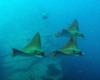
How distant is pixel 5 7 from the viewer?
170 inches

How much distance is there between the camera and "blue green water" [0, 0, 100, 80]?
3922mm

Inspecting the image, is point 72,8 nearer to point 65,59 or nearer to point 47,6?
point 47,6

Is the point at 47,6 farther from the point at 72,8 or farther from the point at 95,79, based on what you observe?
the point at 95,79

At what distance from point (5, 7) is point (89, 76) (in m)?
1.77

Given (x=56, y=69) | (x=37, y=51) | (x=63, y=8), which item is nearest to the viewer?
(x=37, y=51)

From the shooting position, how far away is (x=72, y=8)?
4160 millimetres

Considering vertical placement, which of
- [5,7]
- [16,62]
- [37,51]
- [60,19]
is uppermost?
[5,7]

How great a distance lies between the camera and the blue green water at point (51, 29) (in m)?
3.92

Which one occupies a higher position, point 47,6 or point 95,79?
point 47,6

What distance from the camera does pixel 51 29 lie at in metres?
3.99

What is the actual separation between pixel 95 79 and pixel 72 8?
3.85 feet

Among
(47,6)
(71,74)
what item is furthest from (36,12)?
(71,74)

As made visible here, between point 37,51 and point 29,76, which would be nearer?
Result: point 37,51

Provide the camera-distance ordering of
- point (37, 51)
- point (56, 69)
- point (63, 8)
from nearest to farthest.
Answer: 1. point (37, 51)
2. point (56, 69)
3. point (63, 8)
